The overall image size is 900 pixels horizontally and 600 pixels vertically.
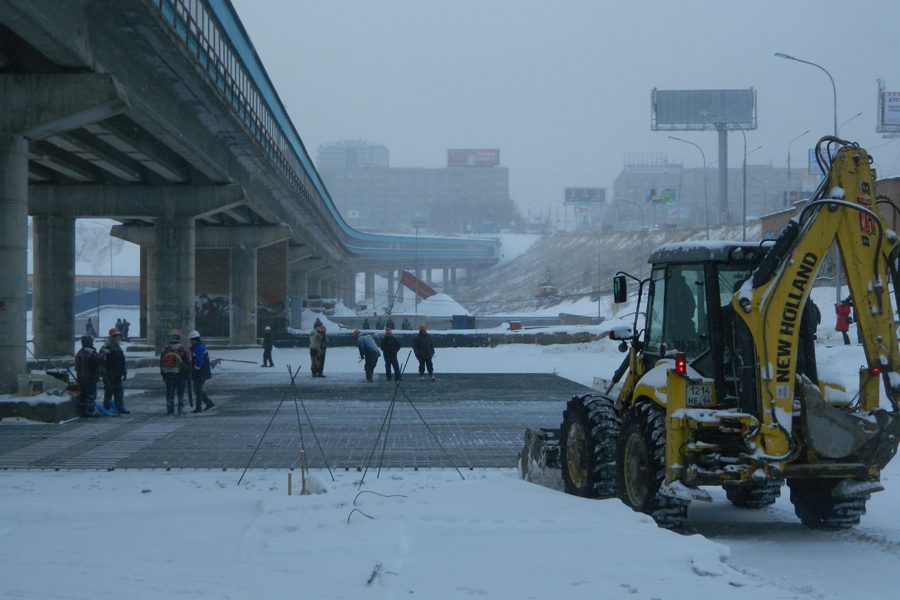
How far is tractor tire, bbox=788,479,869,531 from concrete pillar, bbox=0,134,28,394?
16140mm

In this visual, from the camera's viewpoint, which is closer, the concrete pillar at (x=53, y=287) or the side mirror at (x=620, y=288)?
the side mirror at (x=620, y=288)

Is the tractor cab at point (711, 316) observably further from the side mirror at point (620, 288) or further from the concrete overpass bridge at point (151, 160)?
the concrete overpass bridge at point (151, 160)

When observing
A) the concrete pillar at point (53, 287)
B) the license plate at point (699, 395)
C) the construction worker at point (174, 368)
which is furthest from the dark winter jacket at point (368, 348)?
the license plate at point (699, 395)

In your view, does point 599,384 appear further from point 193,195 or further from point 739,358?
point 193,195

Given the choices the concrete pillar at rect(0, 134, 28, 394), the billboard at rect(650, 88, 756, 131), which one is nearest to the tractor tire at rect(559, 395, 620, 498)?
the concrete pillar at rect(0, 134, 28, 394)

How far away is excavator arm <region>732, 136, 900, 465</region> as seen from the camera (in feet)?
27.9

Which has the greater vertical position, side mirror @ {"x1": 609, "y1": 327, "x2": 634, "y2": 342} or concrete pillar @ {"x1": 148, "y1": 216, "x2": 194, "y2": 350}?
concrete pillar @ {"x1": 148, "y1": 216, "x2": 194, "y2": 350}

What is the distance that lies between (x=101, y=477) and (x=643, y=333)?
7.07 metres

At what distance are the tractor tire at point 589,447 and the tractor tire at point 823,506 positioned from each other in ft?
5.62

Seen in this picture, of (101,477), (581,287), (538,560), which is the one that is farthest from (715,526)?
(581,287)

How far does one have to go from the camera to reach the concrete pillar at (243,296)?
53.1m

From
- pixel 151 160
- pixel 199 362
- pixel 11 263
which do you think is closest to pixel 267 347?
pixel 151 160

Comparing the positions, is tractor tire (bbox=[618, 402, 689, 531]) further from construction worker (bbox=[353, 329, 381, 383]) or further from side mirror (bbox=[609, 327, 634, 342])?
construction worker (bbox=[353, 329, 381, 383])

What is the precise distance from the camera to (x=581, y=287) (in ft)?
398
